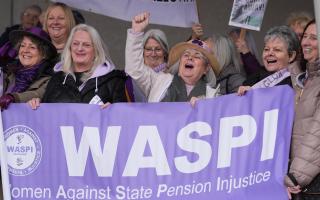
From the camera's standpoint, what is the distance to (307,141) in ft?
15.8

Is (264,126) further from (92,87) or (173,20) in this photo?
(173,20)

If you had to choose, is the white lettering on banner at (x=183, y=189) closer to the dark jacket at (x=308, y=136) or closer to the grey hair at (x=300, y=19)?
the dark jacket at (x=308, y=136)

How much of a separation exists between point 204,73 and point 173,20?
1766 mm

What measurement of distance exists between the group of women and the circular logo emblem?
0.66ft

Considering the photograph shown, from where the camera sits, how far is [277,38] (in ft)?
17.9

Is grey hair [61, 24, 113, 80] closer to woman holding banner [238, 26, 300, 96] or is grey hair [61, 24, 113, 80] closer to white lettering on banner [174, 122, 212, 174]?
white lettering on banner [174, 122, 212, 174]

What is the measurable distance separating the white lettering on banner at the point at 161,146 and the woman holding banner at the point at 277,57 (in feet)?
0.76

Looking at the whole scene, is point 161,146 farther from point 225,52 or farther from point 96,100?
point 225,52

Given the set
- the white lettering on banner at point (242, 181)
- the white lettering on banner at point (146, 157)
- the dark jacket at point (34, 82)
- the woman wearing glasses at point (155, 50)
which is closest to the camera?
the white lettering on banner at point (242, 181)

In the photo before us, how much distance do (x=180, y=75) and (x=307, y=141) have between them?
118cm

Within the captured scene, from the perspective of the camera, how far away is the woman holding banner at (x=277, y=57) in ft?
17.4

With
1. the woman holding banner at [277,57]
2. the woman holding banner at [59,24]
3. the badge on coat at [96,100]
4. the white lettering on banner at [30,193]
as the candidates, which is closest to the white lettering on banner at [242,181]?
the woman holding banner at [277,57]

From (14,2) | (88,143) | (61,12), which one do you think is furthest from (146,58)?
(14,2)

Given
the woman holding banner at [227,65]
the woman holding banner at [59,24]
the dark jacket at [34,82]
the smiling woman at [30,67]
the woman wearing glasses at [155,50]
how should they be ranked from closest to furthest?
the dark jacket at [34,82]
the smiling woman at [30,67]
the woman holding banner at [227,65]
the woman wearing glasses at [155,50]
the woman holding banner at [59,24]
